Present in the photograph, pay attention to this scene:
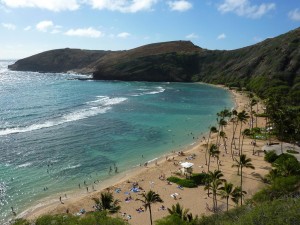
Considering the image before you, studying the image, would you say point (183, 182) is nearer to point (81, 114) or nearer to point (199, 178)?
point (199, 178)

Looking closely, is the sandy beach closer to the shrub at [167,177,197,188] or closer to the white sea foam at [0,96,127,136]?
the shrub at [167,177,197,188]

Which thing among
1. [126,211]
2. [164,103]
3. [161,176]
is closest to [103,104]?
[164,103]

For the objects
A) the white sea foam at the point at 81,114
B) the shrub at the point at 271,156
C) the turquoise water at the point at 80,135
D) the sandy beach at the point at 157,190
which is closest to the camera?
the sandy beach at the point at 157,190

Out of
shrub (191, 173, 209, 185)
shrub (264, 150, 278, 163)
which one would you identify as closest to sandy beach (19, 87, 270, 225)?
shrub (264, 150, 278, 163)

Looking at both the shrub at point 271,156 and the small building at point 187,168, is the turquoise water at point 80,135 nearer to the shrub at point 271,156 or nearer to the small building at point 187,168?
the small building at point 187,168

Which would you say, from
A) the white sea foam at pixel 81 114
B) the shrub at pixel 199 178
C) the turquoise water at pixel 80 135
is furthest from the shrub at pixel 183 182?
the white sea foam at pixel 81 114

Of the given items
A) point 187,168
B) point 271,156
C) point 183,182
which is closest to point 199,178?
point 183,182

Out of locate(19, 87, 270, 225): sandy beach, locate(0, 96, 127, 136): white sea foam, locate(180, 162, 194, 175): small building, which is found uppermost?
locate(0, 96, 127, 136): white sea foam
